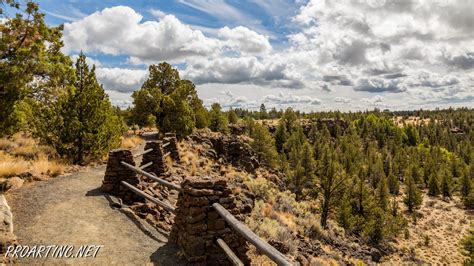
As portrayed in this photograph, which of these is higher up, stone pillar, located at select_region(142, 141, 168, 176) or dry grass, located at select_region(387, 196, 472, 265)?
stone pillar, located at select_region(142, 141, 168, 176)

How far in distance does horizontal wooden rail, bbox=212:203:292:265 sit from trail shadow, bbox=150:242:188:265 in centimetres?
150

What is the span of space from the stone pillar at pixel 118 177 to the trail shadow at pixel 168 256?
422 centimetres

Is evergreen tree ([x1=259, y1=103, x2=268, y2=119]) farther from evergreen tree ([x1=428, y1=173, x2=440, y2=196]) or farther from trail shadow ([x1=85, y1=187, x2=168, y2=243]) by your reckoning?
trail shadow ([x1=85, y1=187, x2=168, y2=243])

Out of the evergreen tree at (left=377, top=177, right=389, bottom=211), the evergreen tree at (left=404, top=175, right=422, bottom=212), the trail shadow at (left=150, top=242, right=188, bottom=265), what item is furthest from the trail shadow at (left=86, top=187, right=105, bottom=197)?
the evergreen tree at (left=404, top=175, right=422, bottom=212)

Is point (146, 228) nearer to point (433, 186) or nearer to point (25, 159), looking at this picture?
point (25, 159)

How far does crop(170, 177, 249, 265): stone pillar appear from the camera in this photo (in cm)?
653

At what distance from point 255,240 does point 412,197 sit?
68.9 m

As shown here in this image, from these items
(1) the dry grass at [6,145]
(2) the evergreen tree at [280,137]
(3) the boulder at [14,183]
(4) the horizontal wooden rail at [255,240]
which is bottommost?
(2) the evergreen tree at [280,137]

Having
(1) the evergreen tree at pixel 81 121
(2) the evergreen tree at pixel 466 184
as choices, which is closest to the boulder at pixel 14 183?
(1) the evergreen tree at pixel 81 121

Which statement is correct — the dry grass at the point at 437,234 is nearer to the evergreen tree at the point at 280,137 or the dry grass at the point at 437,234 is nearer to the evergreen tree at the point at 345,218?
the evergreen tree at the point at 345,218

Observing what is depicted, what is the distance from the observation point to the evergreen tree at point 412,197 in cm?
6138

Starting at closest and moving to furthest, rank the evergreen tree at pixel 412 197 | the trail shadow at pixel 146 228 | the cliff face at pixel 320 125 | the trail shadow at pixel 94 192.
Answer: the trail shadow at pixel 146 228 → the trail shadow at pixel 94 192 → the evergreen tree at pixel 412 197 → the cliff face at pixel 320 125

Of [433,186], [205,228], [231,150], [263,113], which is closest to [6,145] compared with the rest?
[205,228]

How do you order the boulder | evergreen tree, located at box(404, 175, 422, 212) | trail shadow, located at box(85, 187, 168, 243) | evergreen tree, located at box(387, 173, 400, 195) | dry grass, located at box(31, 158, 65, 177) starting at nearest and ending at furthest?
trail shadow, located at box(85, 187, 168, 243) → the boulder → dry grass, located at box(31, 158, 65, 177) → evergreen tree, located at box(404, 175, 422, 212) → evergreen tree, located at box(387, 173, 400, 195)
